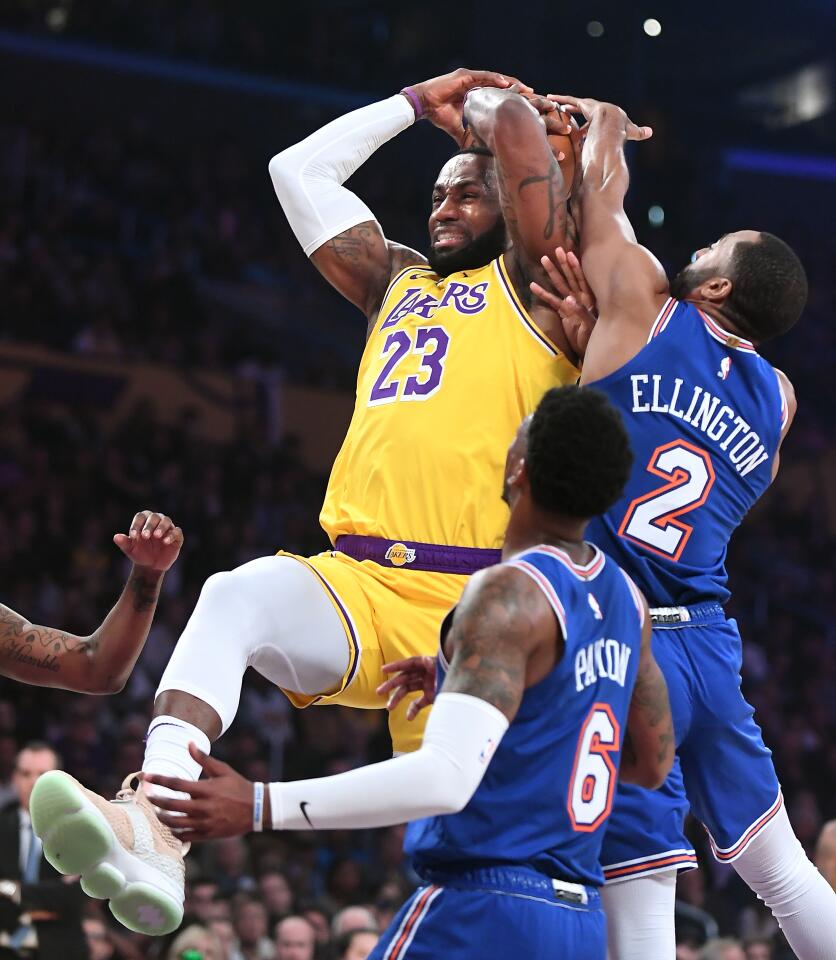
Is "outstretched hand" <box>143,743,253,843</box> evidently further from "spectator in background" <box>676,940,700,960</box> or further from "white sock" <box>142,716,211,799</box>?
"spectator in background" <box>676,940,700,960</box>

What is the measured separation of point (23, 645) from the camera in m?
4.61

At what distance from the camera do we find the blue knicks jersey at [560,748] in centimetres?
320

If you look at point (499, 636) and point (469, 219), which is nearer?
point (499, 636)

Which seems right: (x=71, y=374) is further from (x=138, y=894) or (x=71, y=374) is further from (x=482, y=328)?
(x=138, y=894)

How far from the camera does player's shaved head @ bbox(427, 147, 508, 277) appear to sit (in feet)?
16.2

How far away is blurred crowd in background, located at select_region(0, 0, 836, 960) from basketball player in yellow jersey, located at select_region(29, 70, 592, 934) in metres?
3.73

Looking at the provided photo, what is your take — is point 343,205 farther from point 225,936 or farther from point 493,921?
point 225,936

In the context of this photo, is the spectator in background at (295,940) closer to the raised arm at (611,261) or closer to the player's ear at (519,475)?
the raised arm at (611,261)

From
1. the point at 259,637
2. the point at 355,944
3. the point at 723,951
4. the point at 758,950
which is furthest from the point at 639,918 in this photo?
the point at 758,950

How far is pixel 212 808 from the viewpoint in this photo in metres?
3.03

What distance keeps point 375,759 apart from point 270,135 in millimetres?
9682

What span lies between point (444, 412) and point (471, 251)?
0.68 m

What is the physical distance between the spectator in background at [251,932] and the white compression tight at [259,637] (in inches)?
175

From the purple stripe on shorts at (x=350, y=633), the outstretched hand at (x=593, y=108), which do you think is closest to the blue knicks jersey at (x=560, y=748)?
the purple stripe on shorts at (x=350, y=633)
